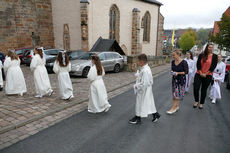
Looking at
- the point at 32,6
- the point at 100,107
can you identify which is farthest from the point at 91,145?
the point at 32,6

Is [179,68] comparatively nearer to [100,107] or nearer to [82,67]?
[100,107]

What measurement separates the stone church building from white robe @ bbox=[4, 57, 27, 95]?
11232mm

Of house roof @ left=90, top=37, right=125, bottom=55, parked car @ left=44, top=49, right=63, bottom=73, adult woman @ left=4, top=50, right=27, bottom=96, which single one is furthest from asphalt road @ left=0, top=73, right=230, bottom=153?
house roof @ left=90, top=37, right=125, bottom=55

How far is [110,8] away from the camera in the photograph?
2138 cm

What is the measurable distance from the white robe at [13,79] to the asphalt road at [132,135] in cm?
329

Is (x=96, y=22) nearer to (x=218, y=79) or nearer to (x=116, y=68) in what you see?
(x=116, y=68)

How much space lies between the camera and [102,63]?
1345 cm

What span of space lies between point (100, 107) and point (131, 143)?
206 centimetres

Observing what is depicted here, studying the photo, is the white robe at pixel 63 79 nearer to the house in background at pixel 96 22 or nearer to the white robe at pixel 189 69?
the white robe at pixel 189 69

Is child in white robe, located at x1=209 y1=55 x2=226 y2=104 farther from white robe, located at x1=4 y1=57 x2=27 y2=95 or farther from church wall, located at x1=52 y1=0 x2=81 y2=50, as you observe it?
church wall, located at x1=52 y1=0 x2=81 y2=50

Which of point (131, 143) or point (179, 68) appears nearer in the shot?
point (131, 143)

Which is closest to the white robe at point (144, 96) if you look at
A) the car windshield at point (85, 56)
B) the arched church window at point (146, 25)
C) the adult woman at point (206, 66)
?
the adult woman at point (206, 66)

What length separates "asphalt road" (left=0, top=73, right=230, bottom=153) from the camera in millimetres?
3648

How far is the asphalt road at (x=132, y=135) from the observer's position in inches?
144
